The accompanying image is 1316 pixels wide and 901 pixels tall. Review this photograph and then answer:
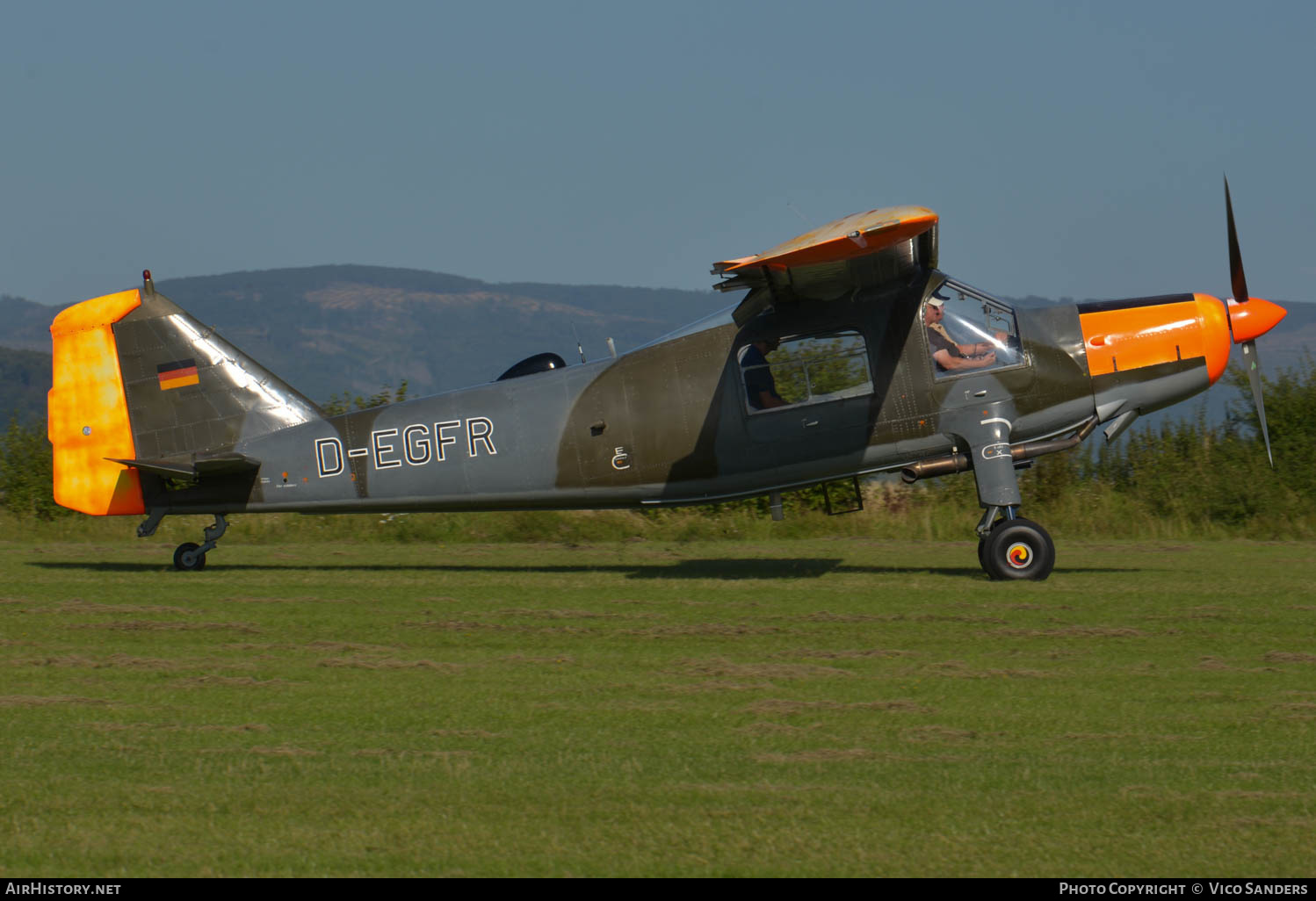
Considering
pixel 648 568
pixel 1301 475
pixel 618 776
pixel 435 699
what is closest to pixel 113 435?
pixel 648 568

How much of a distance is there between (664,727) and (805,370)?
623 centimetres

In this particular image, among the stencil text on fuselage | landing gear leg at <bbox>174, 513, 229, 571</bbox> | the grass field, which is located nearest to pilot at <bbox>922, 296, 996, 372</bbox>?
the grass field

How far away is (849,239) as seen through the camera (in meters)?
10.5

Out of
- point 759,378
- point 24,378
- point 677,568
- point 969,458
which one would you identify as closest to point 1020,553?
point 969,458

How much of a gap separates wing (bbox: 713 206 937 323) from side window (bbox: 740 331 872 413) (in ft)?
1.31

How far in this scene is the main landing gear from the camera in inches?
471

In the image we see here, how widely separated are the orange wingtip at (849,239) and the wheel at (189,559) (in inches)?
262

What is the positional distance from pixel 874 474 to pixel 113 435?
25.9 feet

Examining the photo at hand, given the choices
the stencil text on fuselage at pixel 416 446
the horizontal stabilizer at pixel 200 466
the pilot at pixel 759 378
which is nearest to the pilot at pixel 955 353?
the pilot at pixel 759 378

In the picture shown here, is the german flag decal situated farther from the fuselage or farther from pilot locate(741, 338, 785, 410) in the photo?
pilot locate(741, 338, 785, 410)

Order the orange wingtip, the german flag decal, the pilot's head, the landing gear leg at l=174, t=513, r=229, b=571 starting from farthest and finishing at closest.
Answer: the landing gear leg at l=174, t=513, r=229, b=571 → the german flag decal → the pilot's head → the orange wingtip

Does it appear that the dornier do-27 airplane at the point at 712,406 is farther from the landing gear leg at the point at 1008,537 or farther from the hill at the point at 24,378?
the hill at the point at 24,378

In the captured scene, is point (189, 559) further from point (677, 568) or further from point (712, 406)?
point (712, 406)

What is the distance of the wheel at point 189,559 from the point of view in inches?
540
